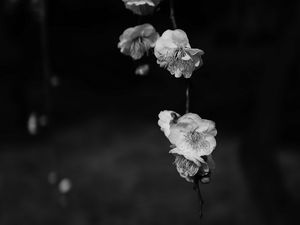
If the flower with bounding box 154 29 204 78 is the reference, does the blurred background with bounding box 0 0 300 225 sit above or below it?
below

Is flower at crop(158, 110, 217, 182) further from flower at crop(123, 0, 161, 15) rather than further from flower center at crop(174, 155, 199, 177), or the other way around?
flower at crop(123, 0, 161, 15)

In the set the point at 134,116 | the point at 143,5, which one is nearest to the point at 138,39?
the point at 143,5

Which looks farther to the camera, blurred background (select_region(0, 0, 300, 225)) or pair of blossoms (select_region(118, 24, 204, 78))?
blurred background (select_region(0, 0, 300, 225))

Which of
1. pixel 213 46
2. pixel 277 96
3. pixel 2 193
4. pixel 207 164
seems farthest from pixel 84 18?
pixel 207 164

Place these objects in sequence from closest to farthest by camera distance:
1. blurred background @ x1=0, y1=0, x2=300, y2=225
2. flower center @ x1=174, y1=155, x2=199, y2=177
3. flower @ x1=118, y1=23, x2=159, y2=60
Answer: flower center @ x1=174, y1=155, x2=199, y2=177 < flower @ x1=118, y1=23, x2=159, y2=60 < blurred background @ x1=0, y1=0, x2=300, y2=225

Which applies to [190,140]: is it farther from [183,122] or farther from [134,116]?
[134,116]

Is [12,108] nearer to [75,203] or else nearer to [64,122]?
[64,122]

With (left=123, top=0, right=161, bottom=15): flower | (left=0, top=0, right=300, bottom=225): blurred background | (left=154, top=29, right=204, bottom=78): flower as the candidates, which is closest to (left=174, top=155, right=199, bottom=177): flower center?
(left=154, top=29, right=204, bottom=78): flower
